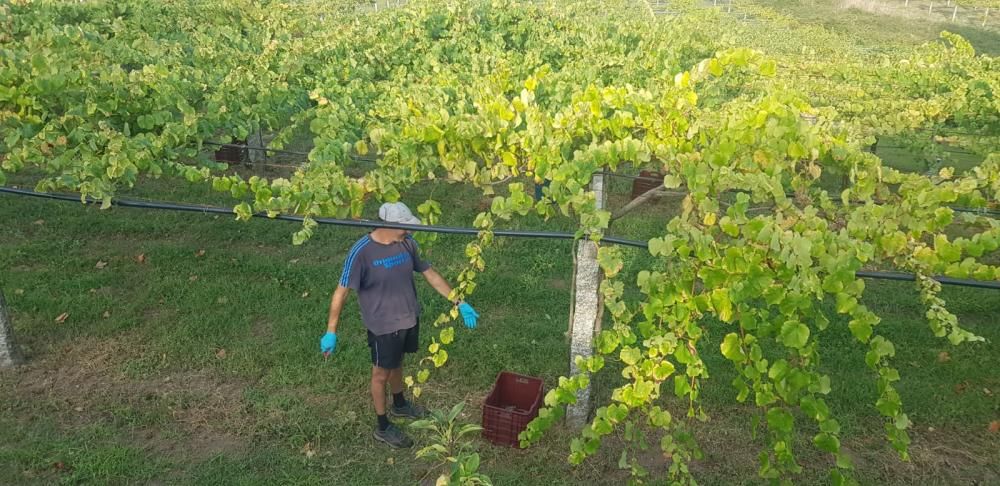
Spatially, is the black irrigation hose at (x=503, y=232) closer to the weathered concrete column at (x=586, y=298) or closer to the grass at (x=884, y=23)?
the weathered concrete column at (x=586, y=298)

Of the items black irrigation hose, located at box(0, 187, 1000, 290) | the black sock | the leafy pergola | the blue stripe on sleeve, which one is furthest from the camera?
the black sock

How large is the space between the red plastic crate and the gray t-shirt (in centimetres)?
79

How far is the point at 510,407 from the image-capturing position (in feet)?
16.5

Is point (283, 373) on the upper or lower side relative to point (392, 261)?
lower

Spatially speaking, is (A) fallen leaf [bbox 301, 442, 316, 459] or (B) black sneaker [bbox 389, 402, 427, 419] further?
(B) black sneaker [bbox 389, 402, 427, 419]

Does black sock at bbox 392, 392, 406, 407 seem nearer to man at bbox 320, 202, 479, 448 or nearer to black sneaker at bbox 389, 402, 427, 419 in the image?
black sneaker at bbox 389, 402, 427, 419

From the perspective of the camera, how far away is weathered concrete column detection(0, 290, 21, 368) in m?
5.41

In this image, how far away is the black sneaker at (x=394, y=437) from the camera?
4820mm

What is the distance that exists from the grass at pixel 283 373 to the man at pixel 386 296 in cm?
50

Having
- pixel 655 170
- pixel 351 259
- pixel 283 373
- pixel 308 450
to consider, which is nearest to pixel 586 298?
pixel 655 170

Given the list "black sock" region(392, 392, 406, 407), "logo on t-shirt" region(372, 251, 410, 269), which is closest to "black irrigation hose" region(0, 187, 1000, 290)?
"logo on t-shirt" region(372, 251, 410, 269)

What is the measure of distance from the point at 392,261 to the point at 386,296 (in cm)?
23

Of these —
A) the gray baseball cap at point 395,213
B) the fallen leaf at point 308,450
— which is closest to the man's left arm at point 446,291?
the gray baseball cap at point 395,213

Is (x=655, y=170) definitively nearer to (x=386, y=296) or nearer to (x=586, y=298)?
(x=586, y=298)
